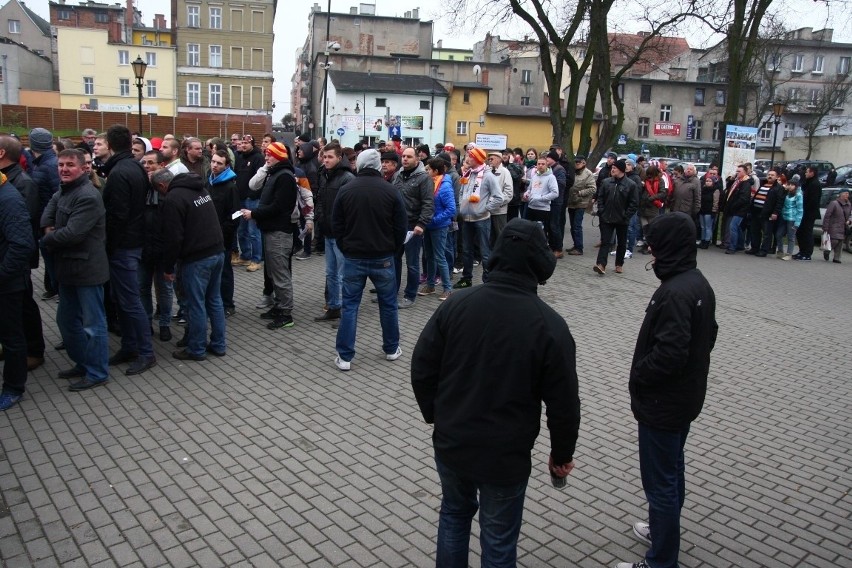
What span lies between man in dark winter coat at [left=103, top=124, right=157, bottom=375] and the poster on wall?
1560cm

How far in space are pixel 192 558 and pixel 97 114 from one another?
5638 centimetres

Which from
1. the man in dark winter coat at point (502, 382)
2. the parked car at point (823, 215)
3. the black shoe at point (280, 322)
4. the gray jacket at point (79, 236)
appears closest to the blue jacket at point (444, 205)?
the black shoe at point (280, 322)

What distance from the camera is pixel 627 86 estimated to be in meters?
66.4

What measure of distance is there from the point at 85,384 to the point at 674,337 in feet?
16.3

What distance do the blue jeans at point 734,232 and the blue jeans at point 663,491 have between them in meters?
13.7

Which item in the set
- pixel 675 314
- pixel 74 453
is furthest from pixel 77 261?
pixel 675 314

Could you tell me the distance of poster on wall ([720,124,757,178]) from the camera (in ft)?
58.8

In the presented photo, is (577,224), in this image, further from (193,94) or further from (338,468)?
(193,94)

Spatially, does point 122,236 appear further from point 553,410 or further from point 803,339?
point 803,339

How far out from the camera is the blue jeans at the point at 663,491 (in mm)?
3594

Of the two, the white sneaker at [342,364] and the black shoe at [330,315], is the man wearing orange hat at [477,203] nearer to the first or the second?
the black shoe at [330,315]

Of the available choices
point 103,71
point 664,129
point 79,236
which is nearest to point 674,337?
point 79,236

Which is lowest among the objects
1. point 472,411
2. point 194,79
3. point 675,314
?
point 472,411

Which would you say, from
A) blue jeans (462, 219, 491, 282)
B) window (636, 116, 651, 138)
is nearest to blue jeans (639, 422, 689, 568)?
blue jeans (462, 219, 491, 282)
